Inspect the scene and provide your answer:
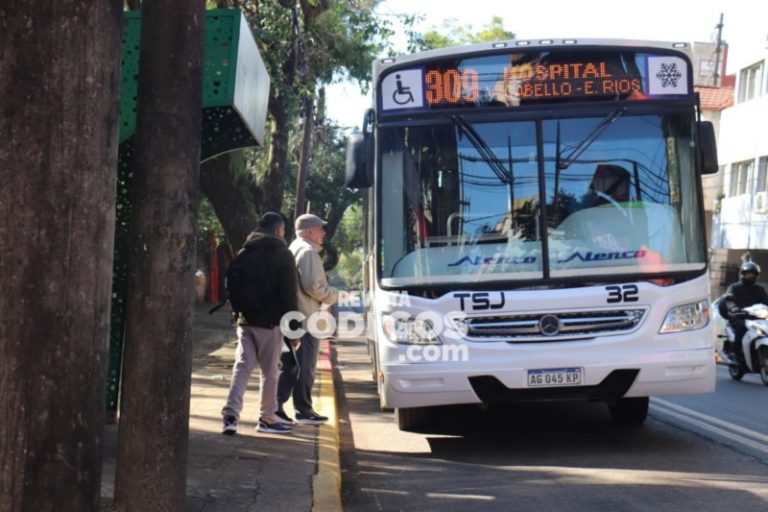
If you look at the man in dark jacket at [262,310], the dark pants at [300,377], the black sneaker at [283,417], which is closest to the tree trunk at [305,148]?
the dark pants at [300,377]

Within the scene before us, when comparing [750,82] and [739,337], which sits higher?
[750,82]

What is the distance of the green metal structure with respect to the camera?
23.8 feet

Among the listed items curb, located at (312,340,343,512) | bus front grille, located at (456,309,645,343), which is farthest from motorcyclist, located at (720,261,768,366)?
bus front grille, located at (456,309,645,343)

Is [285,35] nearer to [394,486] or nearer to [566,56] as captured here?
[566,56]

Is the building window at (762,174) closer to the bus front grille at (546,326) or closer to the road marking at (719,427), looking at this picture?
the road marking at (719,427)

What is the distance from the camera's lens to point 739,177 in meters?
42.4

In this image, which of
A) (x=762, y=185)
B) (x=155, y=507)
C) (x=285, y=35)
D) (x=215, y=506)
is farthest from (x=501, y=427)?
(x=762, y=185)

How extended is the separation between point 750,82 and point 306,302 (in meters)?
35.4

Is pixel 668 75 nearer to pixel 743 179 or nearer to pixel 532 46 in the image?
pixel 532 46

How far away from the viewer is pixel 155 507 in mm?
5105

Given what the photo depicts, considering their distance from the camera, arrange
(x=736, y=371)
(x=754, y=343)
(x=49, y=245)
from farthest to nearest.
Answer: (x=736, y=371) → (x=754, y=343) → (x=49, y=245)

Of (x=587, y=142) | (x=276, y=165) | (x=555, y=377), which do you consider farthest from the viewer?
(x=276, y=165)

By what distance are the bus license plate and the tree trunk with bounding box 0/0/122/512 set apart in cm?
507

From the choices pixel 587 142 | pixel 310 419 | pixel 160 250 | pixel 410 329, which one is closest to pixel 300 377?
pixel 310 419
